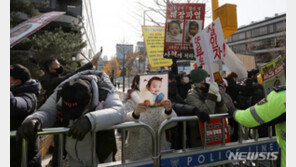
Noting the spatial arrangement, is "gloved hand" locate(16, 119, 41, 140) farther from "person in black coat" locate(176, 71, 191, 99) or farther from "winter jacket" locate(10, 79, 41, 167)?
"person in black coat" locate(176, 71, 191, 99)

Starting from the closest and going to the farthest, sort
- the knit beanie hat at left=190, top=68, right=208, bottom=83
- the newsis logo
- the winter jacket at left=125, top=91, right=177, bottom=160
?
the winter jacket at left=125, top=91, right=177, bottom=160 → the newsis logo → the knit beanie hat at left=190, top=68, right=208, bottom=83

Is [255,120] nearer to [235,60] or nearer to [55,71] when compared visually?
[55,71]

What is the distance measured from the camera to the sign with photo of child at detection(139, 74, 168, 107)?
192 cm

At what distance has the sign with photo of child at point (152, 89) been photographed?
1.92 metres

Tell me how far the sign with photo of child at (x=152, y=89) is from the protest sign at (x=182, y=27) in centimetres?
238

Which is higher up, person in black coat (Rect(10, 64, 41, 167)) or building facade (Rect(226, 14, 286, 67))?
building facade (Rect(226, 14, 286, 67))

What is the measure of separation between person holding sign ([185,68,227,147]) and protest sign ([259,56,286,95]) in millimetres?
583

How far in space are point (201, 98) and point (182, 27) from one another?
2230 mm

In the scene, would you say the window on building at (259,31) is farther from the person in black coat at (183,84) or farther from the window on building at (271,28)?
the person in black coat at (183,84)

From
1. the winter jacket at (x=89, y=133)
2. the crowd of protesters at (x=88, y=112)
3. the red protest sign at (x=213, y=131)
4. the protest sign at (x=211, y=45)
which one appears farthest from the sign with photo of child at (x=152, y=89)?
the protest sign at (x=211, y=45)

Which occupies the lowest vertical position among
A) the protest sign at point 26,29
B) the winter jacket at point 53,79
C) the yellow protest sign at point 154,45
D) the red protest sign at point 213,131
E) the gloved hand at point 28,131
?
the red protest sign at point 213,131

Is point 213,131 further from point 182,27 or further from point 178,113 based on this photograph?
point 182,27

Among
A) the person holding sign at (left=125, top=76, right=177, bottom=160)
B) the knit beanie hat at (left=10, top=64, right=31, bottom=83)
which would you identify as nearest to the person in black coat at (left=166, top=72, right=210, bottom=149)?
the person holding sign at (left=125, top=76, right=177, bottom=160)

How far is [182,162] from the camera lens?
2154mm
